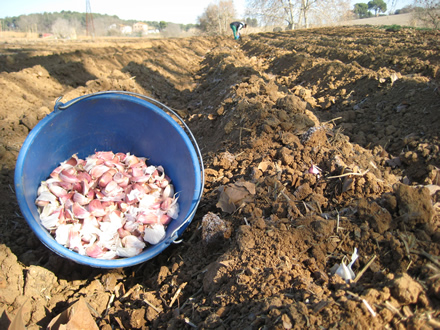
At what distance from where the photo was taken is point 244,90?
15.4 feet

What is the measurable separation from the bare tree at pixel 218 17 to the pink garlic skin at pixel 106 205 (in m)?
43.4

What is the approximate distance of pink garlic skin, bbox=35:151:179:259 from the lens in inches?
91.1

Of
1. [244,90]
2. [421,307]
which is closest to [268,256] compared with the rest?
[421,307]

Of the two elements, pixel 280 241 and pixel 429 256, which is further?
pixel 280 241

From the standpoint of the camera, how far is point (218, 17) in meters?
42.7

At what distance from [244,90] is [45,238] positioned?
3.48m

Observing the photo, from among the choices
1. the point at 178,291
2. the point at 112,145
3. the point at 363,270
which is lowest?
the point at 178,291

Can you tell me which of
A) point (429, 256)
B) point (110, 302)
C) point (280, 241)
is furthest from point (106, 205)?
point (429, 256)

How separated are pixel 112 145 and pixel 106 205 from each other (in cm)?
85

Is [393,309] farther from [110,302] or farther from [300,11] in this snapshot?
[300,11]

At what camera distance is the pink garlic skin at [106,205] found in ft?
7.59

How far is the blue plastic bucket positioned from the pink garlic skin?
3.6 inches

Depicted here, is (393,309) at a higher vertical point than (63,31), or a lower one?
lower

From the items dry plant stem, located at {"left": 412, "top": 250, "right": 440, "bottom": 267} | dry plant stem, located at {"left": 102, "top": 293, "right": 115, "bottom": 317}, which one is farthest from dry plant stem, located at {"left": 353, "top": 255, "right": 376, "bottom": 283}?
dry plant stem, located at {"left": 102, "top": 293, "right": 115, "bottom": 317}
